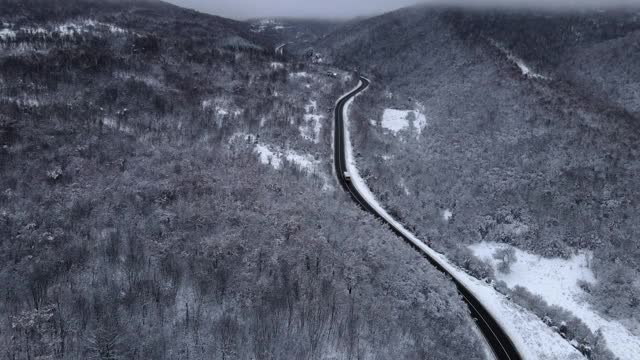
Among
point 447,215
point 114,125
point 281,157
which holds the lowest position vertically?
point 447,215

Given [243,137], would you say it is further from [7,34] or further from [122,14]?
[122,14]

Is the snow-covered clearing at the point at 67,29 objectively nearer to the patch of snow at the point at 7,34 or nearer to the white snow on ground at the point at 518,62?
the patch of snow at the point at 7,34

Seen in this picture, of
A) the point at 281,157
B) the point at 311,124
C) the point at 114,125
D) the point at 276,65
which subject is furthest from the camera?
the point at 276,65

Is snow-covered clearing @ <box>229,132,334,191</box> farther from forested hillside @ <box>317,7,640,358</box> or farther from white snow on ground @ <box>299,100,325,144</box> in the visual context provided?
white snow on ground @ <box>299,100,325,144</box>

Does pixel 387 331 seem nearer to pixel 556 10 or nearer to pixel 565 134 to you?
pixel 565 134

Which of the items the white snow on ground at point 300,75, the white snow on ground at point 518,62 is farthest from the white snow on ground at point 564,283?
the white snow on ground at point 518,62

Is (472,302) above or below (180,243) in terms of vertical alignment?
below

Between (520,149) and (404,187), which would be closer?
(404,187)

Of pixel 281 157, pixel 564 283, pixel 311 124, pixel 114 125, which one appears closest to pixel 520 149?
pixel 564 283
